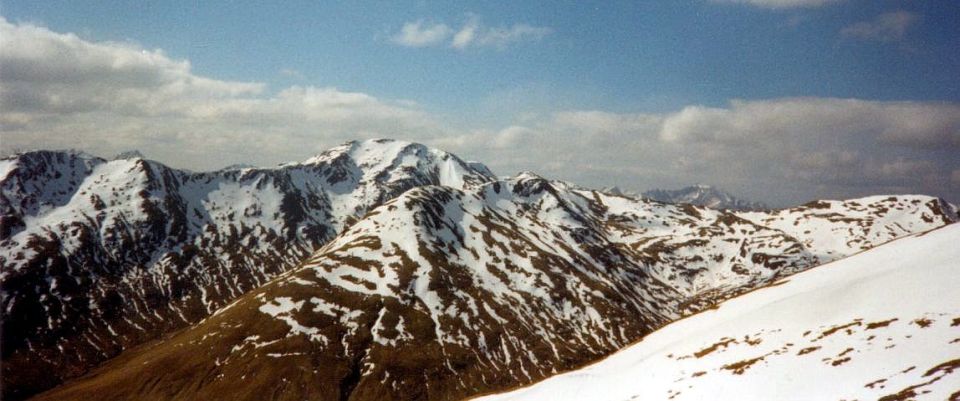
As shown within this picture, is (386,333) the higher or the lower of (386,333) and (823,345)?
the lower

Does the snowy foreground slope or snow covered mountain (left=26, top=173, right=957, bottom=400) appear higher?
the snowy foreground slope

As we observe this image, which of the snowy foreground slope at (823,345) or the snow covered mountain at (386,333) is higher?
the snowy foreground slope at (823,345)

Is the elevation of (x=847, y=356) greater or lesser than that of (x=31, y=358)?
greater

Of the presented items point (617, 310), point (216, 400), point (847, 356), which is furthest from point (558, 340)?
point (847, 356)

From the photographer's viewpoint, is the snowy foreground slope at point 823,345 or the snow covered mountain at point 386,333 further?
the snow covered mountain at point 386,333

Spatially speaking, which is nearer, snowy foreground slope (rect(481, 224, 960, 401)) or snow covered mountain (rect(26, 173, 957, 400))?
snowy foreground slope (rect(481, 224, 960, 401))

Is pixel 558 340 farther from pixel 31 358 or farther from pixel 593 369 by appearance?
pixel 31 358

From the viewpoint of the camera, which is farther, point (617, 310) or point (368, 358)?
point (617, 310)

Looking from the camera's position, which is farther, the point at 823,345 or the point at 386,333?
the point at 386,333
